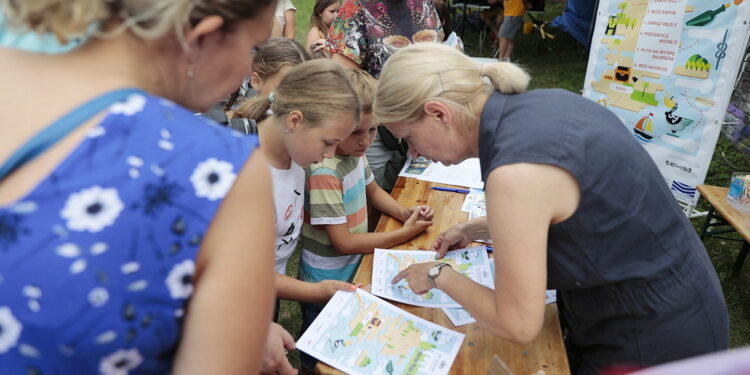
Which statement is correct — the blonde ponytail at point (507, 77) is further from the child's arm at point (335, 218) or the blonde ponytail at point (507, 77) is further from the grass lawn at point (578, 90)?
the child's arm at point (335, 218)

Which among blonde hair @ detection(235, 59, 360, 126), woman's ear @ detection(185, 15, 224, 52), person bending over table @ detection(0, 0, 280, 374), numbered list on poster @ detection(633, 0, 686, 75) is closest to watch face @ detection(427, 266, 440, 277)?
blonde hair @ detection(235, 59, 360, 126)

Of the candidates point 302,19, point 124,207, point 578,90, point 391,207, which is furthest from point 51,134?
point 302,19

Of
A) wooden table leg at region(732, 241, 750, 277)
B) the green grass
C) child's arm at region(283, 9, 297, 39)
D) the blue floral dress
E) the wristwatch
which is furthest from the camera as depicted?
the green grass

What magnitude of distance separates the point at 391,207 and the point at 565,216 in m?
1.09

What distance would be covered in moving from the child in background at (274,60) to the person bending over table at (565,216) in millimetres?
1311

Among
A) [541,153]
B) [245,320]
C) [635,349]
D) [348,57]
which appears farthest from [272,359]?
[348,57]

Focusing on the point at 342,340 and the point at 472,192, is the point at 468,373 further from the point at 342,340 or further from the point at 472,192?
the point at 472,192

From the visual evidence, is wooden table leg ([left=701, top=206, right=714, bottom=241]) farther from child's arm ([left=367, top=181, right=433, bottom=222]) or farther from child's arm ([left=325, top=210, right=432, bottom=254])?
child's arm ([left=325, top=210, right=432, bottom=254])

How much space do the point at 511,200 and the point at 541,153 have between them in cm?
13

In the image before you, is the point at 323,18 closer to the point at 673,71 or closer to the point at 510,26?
the point at 673,71

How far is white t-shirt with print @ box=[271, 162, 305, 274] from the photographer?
5.74 ft

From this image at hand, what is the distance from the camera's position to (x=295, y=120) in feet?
5.57

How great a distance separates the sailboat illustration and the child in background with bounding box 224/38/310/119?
9.89ft

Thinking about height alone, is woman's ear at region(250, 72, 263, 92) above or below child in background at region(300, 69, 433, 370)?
above
